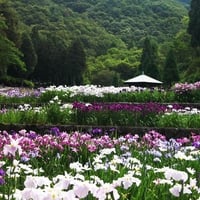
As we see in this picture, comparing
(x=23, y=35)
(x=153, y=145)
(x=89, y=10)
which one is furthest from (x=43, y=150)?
(x=89, y=10)

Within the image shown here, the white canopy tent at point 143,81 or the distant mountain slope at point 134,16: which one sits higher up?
the white canopy tent at point 143,81

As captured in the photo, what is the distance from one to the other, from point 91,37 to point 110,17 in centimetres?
1857

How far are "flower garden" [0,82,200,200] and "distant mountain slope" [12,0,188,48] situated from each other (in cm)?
8192

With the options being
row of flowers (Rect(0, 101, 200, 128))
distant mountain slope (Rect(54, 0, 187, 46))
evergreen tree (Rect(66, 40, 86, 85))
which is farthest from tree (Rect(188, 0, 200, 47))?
distant mountain slope (Rect(54, 0, 187, 46))

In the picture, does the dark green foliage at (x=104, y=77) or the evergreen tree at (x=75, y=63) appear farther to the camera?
the dark green foliage at (x=104, y=77)

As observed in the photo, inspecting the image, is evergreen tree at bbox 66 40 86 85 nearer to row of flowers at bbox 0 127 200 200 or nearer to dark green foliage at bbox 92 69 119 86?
dark green foliage at bbox 92 69 119 86

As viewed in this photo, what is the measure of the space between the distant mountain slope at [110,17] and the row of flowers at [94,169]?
286 ft

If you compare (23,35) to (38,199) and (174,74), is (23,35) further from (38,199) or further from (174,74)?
(38,199)

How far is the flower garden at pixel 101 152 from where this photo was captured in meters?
2.88

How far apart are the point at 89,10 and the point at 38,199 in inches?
4638

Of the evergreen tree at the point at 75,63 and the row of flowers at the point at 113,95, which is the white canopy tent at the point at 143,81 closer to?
the row of flowers at the point at 113,95

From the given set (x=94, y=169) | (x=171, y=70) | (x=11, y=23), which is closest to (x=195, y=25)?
(x=171, y=70)

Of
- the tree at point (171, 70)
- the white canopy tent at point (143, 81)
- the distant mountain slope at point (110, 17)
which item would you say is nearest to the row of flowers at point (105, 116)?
the white canopy tent at point (143, 81)

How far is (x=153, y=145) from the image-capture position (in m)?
6.54
